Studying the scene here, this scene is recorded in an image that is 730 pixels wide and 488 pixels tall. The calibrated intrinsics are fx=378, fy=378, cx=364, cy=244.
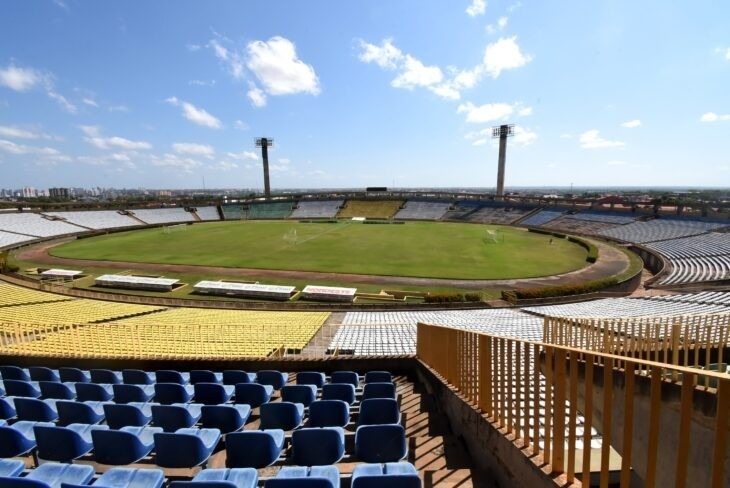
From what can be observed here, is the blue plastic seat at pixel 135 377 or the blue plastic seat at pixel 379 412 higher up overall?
the blue plastic seat at pixel 379 412

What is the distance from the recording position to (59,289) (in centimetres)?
3234

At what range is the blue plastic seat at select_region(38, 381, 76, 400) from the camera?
26.8 feet

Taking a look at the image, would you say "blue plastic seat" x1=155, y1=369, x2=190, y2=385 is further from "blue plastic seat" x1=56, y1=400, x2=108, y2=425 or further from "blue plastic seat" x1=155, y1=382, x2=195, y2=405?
"blue plastic seat" x1=56, y1=400, x2=108, y2=425

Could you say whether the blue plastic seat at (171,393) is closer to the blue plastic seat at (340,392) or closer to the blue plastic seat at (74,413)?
the blue plastic seat at (74,413)

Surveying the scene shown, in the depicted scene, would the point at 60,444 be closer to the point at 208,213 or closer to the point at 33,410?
the point at 33,410

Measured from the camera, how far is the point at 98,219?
82.7 m

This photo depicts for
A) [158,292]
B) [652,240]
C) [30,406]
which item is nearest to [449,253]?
[652,240]

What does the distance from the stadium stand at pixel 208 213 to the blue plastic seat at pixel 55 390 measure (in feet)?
313

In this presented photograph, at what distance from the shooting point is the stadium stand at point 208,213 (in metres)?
98.4

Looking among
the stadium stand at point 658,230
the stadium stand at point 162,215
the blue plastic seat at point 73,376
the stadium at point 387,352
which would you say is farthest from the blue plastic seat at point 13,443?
the stadium stand at point 162,215

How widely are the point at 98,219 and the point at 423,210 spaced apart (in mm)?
77845

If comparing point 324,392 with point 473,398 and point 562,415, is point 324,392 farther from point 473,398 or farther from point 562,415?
point 562,415

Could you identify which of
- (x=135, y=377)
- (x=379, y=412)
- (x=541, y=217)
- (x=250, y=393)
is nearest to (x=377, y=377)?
(x=379, y=412)

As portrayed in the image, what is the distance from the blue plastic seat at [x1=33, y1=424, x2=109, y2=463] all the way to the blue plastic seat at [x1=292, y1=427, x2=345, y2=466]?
3.13 metres
